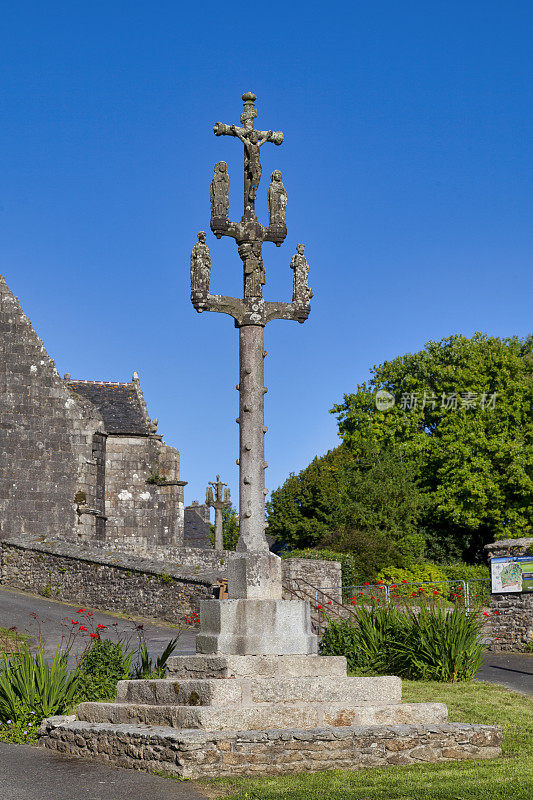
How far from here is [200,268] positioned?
392 inches

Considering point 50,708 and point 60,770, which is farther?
point 50,708

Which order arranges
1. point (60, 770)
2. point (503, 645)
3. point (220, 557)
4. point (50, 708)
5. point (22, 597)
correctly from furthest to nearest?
point (220, 557)
point (22, 597)
point (503, 645)
point (50, 708)
point (60, 770)

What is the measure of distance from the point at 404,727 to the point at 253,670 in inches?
56.4

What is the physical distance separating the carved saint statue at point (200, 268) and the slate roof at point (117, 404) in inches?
837

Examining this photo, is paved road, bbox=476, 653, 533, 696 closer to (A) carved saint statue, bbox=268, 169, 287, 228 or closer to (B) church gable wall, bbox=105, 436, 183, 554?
(A) carved saint statue, bbox=268, 169, 287, 228

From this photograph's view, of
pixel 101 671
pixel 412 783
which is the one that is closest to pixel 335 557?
pixel 101 671

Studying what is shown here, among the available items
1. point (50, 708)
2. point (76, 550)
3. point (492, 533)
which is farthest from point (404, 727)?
point (492, 533)

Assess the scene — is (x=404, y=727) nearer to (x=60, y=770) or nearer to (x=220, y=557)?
(x=60, y=770)

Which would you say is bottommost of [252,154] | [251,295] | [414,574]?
[414,574]

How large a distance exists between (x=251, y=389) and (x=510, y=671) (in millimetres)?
8424

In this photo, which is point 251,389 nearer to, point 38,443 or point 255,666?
point 255,666

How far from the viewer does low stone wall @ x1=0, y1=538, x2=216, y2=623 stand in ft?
69.7

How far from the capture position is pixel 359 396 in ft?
144

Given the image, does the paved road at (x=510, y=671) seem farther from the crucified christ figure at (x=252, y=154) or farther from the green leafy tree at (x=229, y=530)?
the green leafy tree at (x=229, y=530)
